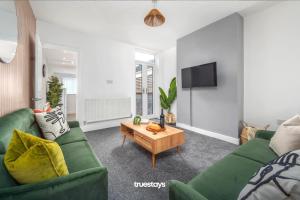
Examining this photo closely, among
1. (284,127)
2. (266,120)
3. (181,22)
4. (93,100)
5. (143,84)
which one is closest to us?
(284,127)

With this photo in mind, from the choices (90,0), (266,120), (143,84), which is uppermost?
(90,0)

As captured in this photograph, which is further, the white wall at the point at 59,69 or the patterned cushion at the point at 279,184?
the white wall at the point at 59,69

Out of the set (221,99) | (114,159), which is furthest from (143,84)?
(114,159)

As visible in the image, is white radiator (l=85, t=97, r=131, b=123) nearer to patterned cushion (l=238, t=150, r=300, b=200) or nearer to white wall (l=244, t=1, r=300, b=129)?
white wall (l=244, t=1, r=300, b=129)

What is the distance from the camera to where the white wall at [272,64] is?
7.64 ft

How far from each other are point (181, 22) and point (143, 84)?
98.7 inches

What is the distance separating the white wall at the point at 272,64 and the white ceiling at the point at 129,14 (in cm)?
43

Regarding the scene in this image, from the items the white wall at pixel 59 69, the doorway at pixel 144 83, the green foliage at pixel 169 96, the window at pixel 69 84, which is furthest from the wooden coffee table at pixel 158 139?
the window at pixel 69 84

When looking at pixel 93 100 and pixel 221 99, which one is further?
pixel 93 100

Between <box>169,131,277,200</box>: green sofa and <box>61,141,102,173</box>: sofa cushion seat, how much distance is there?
0.71 meters

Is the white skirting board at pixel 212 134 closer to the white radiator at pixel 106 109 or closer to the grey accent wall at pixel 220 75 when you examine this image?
the grey accent wall at pixel 220 75

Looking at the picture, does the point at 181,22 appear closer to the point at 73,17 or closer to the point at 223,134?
the point at 73,17

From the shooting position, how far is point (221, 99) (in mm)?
3020

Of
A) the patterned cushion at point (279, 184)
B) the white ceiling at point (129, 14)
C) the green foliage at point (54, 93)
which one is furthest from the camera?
the green foliage at point (54, 93)
